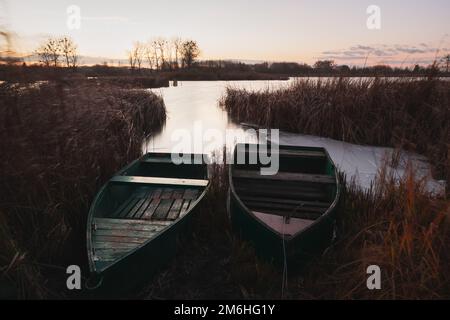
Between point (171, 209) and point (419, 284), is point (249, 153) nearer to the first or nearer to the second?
point (171, 209)

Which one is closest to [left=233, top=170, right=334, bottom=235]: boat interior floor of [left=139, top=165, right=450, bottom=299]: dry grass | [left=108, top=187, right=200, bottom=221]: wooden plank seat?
[left=139, top=165, right=450, bottom=299]: dry grass

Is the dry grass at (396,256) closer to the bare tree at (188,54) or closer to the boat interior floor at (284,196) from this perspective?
the boat interior floor at (284,196)

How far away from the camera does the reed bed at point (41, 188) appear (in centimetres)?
323

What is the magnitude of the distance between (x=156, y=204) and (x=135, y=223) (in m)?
1.01

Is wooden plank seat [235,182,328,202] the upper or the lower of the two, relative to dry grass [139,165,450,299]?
upper

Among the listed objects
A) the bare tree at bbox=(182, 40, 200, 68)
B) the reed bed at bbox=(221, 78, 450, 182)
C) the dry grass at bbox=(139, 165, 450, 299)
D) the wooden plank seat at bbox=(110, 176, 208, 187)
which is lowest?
the dry grass at bbox=(139, 165, 450, 299)

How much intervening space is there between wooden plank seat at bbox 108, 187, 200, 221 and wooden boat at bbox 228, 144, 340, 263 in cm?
83

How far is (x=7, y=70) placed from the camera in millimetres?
3996

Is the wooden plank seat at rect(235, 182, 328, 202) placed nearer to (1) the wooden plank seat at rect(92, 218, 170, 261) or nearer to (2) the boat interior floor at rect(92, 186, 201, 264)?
(2) the boat interior floor at rect(92, 186, 201, 264)

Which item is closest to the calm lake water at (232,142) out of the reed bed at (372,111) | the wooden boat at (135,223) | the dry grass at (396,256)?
the reed bed at (372,111)

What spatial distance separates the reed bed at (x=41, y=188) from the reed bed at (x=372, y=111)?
7.00 meters

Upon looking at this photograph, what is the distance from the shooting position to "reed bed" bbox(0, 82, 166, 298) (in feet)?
10.6

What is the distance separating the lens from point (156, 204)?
498cm
